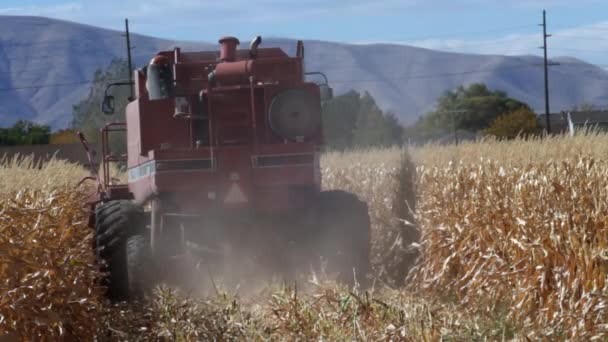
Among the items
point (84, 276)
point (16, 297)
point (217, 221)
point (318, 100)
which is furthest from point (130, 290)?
point (16, 297)

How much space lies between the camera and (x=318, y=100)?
39.5ft

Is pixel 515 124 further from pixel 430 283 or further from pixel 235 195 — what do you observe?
pixel 235 195

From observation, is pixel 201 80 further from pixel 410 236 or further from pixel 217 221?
pixel 410 236

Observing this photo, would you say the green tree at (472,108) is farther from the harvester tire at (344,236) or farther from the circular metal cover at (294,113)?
the circular metal cover at (294,113)

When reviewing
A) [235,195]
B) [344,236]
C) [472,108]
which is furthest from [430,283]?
[472,108]

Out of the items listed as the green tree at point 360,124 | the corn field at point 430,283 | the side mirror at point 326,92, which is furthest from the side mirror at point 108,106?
the green tree at point 360,124

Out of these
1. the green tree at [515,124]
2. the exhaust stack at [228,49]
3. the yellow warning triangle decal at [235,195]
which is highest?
the exhaust stack at [228,49]

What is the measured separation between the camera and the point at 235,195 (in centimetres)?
1166

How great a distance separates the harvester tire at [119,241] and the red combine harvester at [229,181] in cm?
1

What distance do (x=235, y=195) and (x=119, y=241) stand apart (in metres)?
1.31

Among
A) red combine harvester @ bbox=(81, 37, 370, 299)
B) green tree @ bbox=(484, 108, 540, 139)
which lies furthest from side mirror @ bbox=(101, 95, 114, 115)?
green tree @ bbox=(484, 108, 540, 139)

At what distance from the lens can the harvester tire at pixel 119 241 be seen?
11556 millimetres

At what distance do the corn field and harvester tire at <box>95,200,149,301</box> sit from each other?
13.7 inches

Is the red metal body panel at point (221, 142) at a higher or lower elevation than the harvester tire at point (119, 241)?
higher
